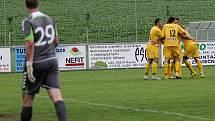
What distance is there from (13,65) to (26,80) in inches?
756

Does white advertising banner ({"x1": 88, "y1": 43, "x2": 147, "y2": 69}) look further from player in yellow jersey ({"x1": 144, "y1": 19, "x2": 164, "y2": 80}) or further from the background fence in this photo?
player in yellow jersey ({"x1": 144, "y1": 19, "x2": 164, "y2": 80})

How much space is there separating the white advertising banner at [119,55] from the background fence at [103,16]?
4792 millimetres

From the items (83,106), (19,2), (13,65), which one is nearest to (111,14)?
(19,2)

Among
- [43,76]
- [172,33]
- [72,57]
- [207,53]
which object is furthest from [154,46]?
[43,76]

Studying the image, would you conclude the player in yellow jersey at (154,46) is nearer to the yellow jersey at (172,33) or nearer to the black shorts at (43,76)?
the yellow jersey at (172,33)

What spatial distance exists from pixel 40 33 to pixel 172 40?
13.7m

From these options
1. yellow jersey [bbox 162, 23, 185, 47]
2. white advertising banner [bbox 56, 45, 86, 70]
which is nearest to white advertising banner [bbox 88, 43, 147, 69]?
white advertising banner [bbox 56, 45, 86, 70]

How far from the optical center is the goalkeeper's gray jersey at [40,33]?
31.3 ft

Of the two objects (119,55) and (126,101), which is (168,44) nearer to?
(119,55)

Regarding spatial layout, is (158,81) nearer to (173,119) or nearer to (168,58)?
(168,58)

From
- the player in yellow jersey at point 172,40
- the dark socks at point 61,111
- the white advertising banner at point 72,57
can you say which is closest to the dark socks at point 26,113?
the dark socks at point 61,111

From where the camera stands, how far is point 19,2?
1726 inches

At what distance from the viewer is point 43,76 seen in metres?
9.72

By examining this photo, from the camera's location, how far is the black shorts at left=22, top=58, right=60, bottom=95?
9.64m
